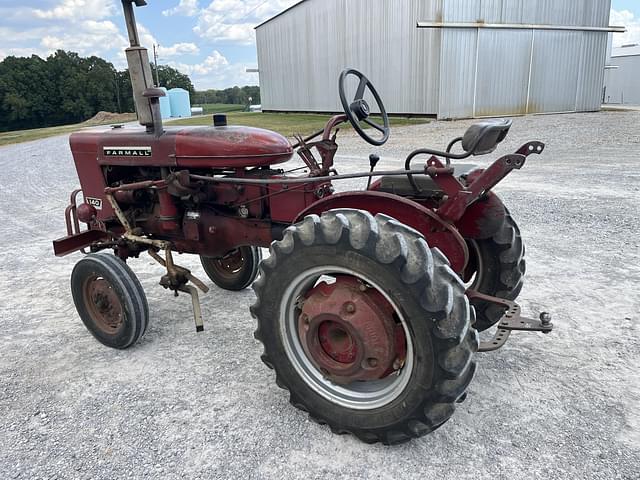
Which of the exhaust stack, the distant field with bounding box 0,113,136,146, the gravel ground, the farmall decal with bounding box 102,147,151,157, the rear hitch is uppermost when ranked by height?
the exhaust stack

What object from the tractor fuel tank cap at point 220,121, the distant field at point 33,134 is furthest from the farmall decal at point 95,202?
the distant field at point 33,134

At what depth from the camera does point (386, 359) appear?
7.19 ft

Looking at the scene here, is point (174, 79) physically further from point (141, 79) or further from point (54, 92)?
point (141, 79)

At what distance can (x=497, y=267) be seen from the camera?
2883 mm

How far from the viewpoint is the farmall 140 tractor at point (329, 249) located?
200cm

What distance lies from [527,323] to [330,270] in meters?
1.20

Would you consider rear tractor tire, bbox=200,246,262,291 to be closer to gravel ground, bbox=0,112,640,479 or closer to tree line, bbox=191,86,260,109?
gravel ground, bbox=0,112,640,479

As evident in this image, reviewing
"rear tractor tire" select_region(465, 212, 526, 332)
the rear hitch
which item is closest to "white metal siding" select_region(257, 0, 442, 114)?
"rear tractor tire" select_region(465, 212, 526, 332)

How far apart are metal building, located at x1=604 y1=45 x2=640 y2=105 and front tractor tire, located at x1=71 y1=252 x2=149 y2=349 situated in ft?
140

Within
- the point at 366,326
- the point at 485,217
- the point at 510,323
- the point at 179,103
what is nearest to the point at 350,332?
the point at 366,326

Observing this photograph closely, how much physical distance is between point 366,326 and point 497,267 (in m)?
1.11

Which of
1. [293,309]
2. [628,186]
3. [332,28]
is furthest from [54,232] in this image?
[332,28]

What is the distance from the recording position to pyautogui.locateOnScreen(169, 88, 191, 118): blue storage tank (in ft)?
146

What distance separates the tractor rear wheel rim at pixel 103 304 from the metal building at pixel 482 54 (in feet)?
57.9
